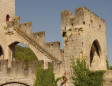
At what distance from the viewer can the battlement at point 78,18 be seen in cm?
1383

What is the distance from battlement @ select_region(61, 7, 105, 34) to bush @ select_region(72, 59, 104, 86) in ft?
8.19

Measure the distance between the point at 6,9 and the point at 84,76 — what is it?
34.9 feet

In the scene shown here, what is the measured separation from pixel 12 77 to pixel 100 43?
24.1 ft

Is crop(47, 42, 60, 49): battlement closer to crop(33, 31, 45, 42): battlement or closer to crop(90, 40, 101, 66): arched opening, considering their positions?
crop(33, 31, 45, 42): battlement

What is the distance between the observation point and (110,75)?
13.5 m

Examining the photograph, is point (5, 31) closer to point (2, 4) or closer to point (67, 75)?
point (2, 4)

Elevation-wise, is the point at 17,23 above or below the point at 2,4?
below

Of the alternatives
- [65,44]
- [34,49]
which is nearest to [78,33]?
[65,44]

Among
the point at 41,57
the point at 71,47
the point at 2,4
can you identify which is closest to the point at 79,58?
the point at 71,47

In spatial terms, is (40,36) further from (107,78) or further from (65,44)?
(107,78)

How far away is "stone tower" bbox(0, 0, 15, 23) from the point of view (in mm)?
19312

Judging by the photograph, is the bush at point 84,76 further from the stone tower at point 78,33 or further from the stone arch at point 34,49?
the stone arch at point 34,49

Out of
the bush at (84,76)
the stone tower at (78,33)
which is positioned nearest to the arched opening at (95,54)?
the stone tower at (78,33)

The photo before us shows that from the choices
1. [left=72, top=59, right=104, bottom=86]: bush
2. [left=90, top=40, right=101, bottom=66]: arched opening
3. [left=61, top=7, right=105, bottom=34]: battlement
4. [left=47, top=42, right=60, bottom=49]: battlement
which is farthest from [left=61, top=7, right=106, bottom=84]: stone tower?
[left=90, top=40, right=101, bottom=66]: arched opening
